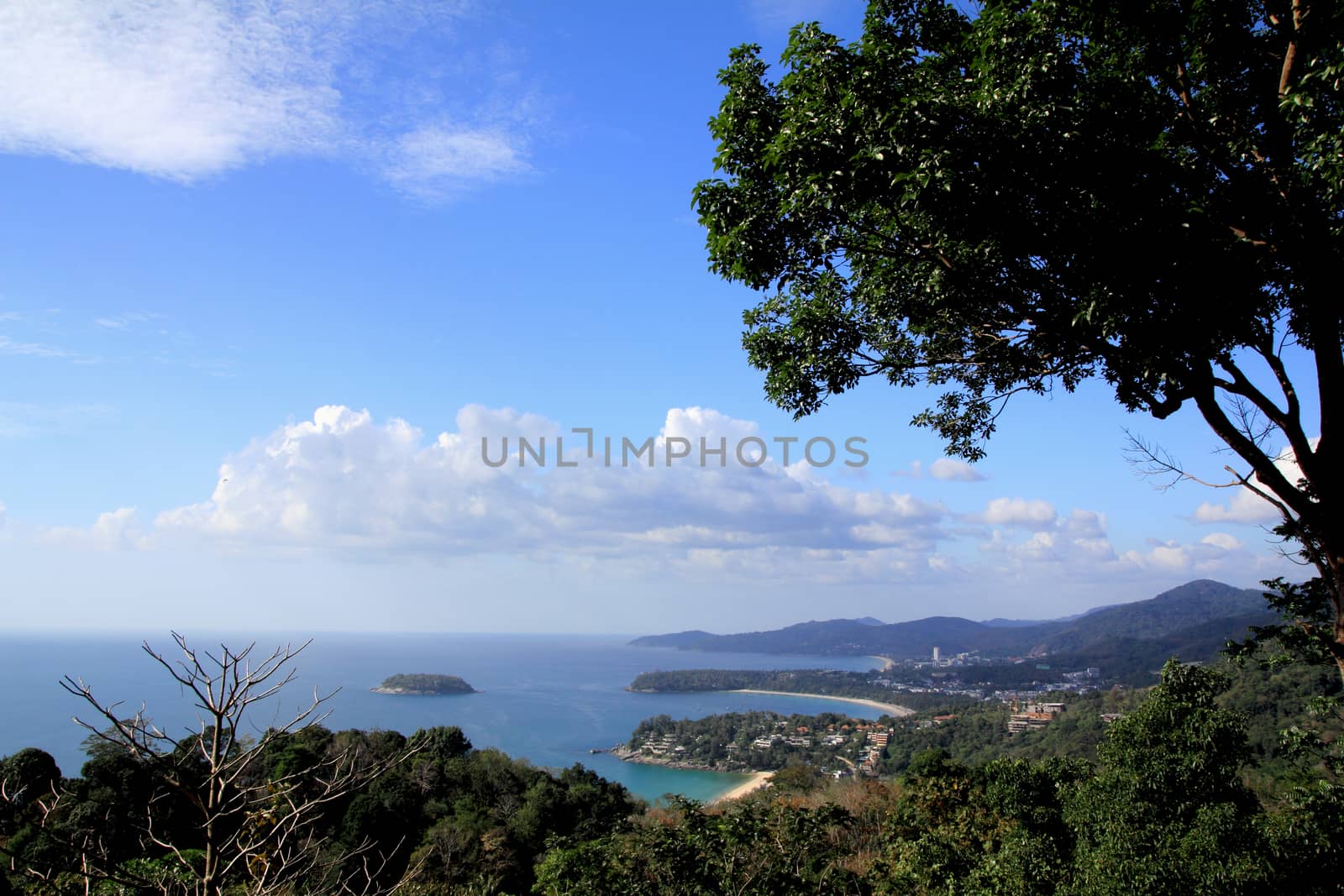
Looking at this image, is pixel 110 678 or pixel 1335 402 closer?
pixel 1335 402

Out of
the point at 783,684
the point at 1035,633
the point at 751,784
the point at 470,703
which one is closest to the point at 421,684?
the point at 470,703

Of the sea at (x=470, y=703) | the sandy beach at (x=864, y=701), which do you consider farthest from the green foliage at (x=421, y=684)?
the sandy beach at (x=864, y=701)

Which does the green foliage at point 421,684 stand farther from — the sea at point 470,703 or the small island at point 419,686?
the sea at point 470,703

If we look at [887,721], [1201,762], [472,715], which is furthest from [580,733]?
[1201,762]

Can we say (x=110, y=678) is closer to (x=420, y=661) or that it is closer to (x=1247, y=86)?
(x=1247, y=86)

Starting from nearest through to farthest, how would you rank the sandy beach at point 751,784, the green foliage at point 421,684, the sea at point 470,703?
the sea at point 470,703
the sandy beach at point 751,784
the green foliage at point 421,684

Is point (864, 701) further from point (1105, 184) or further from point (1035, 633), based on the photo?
point (1105, 184)

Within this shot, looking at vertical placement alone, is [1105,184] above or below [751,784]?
above
